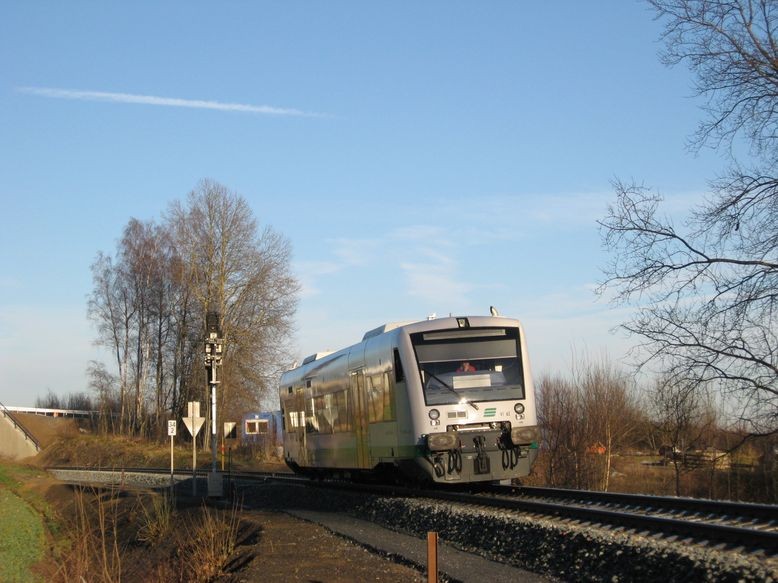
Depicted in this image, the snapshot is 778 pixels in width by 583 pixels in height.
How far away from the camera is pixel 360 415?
20484mm

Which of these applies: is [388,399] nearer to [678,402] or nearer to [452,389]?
[452,389]

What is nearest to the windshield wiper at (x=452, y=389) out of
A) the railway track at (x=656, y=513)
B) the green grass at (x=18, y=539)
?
the railway track at (x=656, y=513)

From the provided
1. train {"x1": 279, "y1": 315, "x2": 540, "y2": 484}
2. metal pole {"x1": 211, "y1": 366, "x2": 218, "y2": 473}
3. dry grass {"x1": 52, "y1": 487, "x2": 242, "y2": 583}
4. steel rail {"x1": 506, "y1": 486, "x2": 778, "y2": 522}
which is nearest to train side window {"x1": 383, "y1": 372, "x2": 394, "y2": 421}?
train {"x1": 279, "y1": 315, "x2": 540, "y2": 484}

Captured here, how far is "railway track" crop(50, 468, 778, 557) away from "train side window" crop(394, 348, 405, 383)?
2.20 m

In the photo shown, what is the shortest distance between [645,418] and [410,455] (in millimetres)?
14505

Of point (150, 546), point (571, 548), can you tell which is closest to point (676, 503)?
point (571, 548)

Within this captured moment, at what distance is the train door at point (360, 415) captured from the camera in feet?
66.2

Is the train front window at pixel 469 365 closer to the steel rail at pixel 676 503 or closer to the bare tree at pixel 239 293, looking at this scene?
the steel rail at pixel 676 503

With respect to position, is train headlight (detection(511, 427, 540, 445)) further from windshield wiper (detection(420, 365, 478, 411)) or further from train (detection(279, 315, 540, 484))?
windshield wiper (detection(420, 365, 478, 411))

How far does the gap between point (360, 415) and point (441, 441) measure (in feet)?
14.9

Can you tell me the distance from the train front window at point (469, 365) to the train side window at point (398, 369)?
48cm

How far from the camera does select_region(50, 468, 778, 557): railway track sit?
9750 mm

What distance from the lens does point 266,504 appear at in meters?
22.7

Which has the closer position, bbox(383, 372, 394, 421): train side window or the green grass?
the green grass
